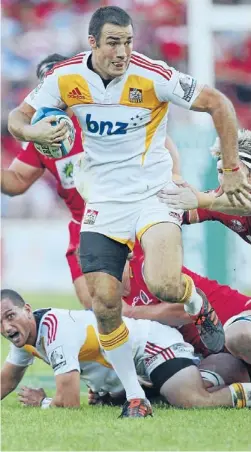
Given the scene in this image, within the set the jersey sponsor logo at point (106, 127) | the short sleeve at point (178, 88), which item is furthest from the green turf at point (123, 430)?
the short sleeve at point (178, 88)

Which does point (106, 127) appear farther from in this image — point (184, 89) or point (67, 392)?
point (67, 392)

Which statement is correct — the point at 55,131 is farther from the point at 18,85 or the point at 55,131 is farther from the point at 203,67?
the point at 18,85

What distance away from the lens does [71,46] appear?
599 inches

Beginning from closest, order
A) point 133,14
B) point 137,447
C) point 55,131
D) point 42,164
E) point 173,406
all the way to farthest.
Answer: point 137,447 → point 55,131 → point 173,406 → point 42,164 → point 133,14

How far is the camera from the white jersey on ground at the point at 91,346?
6305mm

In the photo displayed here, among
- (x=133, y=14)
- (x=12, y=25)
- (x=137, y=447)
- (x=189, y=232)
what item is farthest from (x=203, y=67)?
(x=137, y=447)

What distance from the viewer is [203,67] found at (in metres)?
11.5

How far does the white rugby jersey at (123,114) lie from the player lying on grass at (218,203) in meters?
0.20

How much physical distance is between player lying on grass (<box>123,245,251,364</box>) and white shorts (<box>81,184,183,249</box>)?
1.58 ft

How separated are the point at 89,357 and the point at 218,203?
1.26 meters

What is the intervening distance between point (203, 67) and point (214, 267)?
2064 millimetres

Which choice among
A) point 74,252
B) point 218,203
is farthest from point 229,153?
point 74,252

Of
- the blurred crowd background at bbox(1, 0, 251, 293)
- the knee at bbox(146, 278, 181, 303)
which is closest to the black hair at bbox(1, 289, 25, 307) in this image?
the knee at bbox(146, 278, 181, 303)

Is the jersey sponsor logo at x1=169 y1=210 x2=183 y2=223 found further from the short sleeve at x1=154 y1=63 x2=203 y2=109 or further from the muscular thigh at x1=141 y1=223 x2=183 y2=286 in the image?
the short sleeve at x1=154 y1=63 x2=203 y2=109
